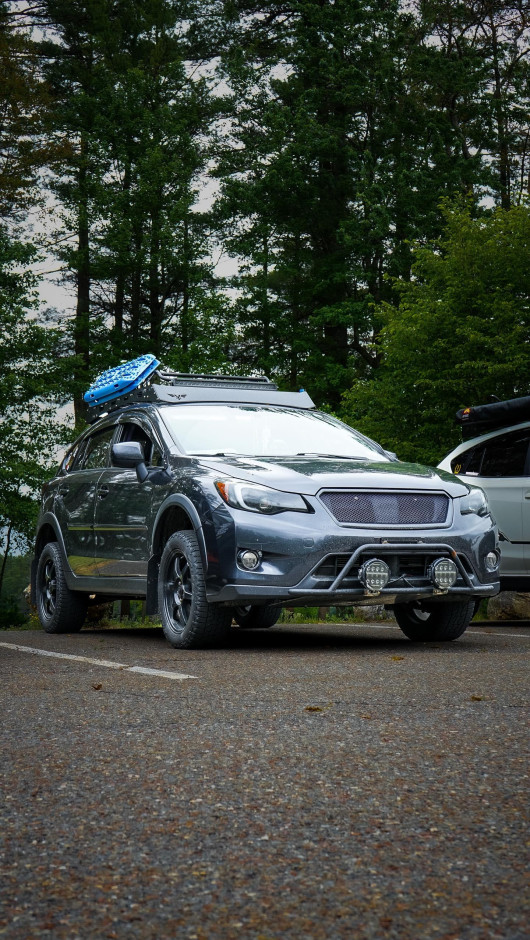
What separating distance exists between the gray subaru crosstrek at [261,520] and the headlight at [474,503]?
11mm

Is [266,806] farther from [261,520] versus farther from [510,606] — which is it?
[510,606]

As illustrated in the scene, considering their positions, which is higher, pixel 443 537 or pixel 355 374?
pixel 355 374

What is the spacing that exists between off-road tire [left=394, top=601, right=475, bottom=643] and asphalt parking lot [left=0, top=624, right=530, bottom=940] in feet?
7.35

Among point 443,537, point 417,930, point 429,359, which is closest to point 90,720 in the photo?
point 417,930

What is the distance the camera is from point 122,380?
33.0 ft

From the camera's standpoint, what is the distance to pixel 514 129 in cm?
3350

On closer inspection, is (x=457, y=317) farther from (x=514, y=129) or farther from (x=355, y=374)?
(x=514, y=129)

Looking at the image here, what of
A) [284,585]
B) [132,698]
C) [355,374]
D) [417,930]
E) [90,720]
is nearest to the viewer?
[417,930]

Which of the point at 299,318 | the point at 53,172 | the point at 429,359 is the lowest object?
the point at 429,359

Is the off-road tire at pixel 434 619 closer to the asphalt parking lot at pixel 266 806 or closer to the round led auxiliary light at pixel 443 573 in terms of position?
the round led auxiliary light at pixel 443 573

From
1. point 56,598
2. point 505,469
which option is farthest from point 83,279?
point 56,598

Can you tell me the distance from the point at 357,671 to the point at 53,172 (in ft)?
101

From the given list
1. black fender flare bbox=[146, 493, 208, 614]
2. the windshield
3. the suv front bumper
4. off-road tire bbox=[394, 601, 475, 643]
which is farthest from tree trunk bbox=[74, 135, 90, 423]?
the suv front bumper

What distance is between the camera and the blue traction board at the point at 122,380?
32.2 ft
